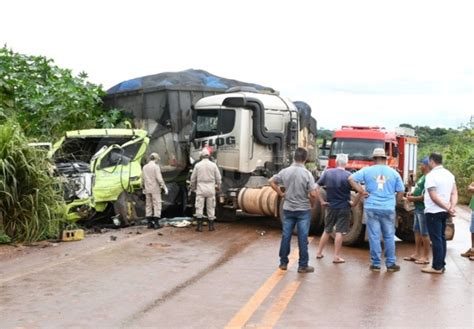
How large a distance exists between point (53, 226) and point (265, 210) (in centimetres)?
452

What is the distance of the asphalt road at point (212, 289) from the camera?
245 inches

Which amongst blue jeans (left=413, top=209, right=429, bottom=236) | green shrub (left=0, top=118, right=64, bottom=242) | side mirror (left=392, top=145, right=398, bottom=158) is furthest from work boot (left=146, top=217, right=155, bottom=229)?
side mirror (left=392, top=145, right=398, bottom=158)

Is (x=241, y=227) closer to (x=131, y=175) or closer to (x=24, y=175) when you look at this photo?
(x=131, y=175)

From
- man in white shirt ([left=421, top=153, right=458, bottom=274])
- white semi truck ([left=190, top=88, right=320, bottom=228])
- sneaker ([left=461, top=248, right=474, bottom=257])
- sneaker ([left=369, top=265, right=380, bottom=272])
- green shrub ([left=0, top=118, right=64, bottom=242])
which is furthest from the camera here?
white semi truck ([left=190, top=88, right=320, bottom=228])

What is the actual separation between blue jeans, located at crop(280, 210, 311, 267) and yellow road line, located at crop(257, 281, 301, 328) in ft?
2.50

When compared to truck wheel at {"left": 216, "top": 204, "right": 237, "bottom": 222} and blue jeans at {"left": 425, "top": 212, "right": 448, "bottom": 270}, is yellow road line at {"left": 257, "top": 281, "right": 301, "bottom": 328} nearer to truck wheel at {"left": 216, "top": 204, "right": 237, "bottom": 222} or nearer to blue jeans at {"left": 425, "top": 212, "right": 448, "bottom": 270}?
blue jeans at {"left": 425, "top": 212, "right": 448, "bottom": 270}

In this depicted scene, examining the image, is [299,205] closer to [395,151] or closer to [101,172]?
[101,172]

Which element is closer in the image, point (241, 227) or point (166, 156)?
point (241, 227)

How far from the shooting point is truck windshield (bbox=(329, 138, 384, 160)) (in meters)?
20.2

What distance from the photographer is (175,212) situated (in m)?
16.5

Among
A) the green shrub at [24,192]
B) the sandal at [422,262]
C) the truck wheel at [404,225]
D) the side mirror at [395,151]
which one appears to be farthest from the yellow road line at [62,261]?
the side mirror at [395,151]

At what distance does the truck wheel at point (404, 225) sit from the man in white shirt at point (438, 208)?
7.92 feet

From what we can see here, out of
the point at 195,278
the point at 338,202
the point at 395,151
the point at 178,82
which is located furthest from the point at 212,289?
the point at 395,151

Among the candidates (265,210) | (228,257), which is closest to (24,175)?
(228,257)
